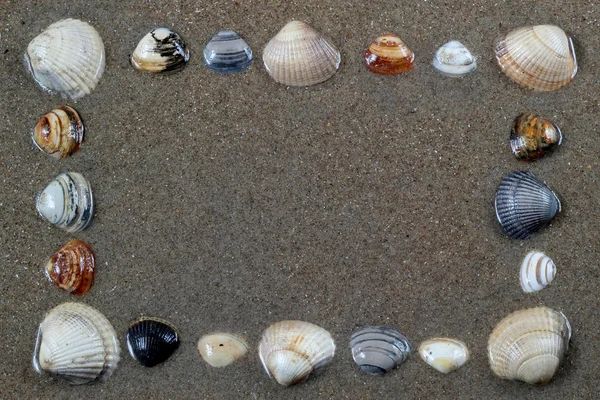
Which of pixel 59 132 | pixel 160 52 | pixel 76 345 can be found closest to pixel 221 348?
pixel 76 345

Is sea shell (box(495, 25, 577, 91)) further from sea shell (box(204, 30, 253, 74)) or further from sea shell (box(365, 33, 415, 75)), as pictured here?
sea shell (box(204, 30, 253, 74))

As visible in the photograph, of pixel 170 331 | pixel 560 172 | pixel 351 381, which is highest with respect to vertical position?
pixel 560 172

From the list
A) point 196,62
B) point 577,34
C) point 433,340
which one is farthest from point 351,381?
point 577,34

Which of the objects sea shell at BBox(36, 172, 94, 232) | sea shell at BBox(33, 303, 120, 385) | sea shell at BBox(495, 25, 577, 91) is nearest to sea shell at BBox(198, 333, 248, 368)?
sea shell at BBox(33, 303, 120, 385)

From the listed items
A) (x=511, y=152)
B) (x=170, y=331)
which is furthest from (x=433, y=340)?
(x=170, y=331)

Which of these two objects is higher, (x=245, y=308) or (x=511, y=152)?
(x=511, y=152)

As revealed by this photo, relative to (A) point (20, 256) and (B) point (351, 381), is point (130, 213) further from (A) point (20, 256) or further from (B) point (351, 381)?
(B) point (351, 381)

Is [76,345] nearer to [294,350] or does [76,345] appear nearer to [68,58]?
[294,350]
